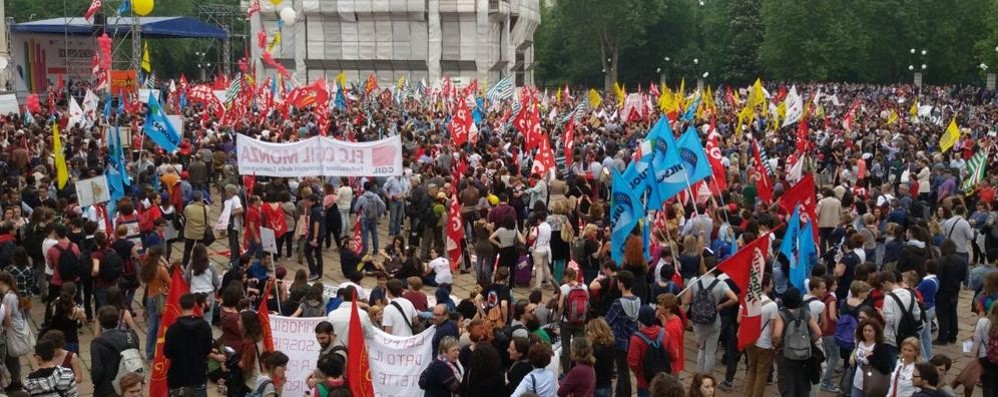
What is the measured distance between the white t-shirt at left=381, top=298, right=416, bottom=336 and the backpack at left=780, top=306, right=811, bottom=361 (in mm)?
3275

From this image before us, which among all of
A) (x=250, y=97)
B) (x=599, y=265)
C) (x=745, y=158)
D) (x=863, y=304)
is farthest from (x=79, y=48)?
(x=863, y=304)

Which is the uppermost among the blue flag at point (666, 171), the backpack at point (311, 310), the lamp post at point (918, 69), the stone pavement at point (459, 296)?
the lamp post at point (918, 69)

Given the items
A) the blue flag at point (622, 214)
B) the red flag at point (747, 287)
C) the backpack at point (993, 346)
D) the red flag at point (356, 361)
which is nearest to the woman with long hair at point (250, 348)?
the red flag at point (356, 361)

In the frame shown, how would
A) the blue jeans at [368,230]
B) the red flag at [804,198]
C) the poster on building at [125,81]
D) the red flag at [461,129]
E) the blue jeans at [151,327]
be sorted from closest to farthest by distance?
the blue jeans at [151,327]
the red flag at [804,198]
the blue jeans at [368,230]
the red flag at [461,129]
the poster on building at [125,81]

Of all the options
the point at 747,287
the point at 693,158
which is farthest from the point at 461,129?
the point at 747,287

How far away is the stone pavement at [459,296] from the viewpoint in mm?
10562

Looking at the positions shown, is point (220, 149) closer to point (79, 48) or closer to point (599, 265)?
point (599, 265)

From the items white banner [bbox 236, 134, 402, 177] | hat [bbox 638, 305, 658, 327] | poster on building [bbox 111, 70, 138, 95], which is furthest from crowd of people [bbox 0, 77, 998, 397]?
poster on building [bbox 111, 70, 138, 95]

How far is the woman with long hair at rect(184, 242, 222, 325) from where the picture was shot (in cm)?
1059

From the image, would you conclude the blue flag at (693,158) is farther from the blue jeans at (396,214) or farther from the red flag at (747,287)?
the blue jeans at (396,214)

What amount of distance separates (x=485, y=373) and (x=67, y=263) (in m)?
5.99

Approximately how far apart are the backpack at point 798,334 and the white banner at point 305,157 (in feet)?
21.9

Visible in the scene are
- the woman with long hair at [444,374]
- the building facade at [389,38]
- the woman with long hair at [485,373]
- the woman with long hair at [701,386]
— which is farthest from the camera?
the building facade at [389,38]

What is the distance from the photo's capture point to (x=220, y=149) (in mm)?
22391
